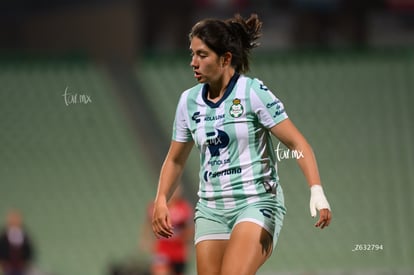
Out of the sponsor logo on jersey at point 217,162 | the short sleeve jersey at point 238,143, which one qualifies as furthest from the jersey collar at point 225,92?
the sponsor logo on jersey at point 217,162

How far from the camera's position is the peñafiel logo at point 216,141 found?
4973mm

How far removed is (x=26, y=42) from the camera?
13.2 meters

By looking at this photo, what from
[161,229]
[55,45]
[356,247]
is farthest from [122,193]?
[161,229]

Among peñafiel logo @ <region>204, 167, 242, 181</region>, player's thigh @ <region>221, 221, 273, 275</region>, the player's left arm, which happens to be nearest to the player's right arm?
peñafiel logo @ <region>204, 167, 242, 181</region>

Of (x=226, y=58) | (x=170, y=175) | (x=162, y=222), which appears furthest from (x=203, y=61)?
(x=162, y=222)

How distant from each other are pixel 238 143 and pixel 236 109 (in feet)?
0.56

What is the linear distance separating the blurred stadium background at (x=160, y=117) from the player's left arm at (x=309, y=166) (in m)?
3.19

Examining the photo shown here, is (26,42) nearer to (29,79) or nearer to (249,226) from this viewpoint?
(29,79)

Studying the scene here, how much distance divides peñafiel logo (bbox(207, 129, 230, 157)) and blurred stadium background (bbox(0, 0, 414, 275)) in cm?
315

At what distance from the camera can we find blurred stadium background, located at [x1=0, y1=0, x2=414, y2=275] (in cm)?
985

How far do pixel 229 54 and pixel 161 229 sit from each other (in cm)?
95

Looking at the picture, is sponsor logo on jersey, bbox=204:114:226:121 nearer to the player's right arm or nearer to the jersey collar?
the jersey collar

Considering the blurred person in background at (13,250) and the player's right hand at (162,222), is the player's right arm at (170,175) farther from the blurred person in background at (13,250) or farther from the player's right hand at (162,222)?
the blurred person in background at (13,250)

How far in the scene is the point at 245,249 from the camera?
187 inches
